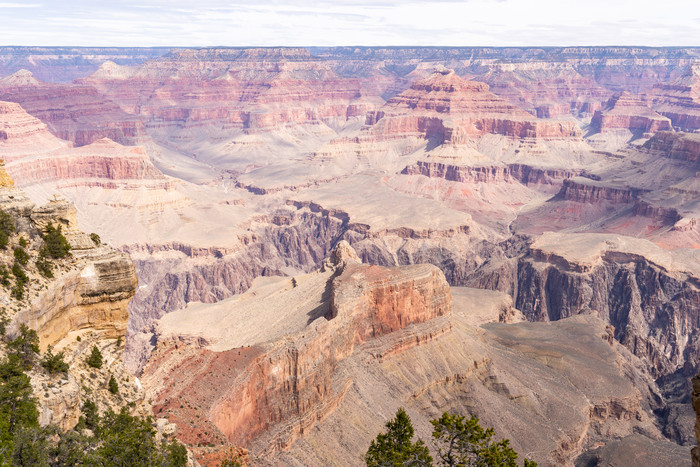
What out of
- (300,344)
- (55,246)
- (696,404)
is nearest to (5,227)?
(55,246)

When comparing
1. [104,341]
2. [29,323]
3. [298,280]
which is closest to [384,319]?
[298,280]

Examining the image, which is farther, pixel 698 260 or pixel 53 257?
pixel 698 260

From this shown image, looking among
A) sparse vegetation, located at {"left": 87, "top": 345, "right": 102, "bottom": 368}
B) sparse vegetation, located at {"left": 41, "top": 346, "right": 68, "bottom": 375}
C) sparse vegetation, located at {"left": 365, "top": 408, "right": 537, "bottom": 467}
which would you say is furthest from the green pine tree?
sparse vegetation, located at {"left": 41, "top": 346, "right": 68, "bottom": 375}

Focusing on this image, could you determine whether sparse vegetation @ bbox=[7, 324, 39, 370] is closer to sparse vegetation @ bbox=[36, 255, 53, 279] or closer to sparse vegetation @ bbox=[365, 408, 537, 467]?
sparse vegetation @ bbox=[36, 255, 53, 279]

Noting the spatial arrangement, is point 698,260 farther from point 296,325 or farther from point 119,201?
point 119,201

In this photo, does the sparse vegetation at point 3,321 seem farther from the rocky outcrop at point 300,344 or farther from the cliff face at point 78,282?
the rocky outcrop at point 300,344

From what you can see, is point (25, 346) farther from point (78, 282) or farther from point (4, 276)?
point (78, 282)
